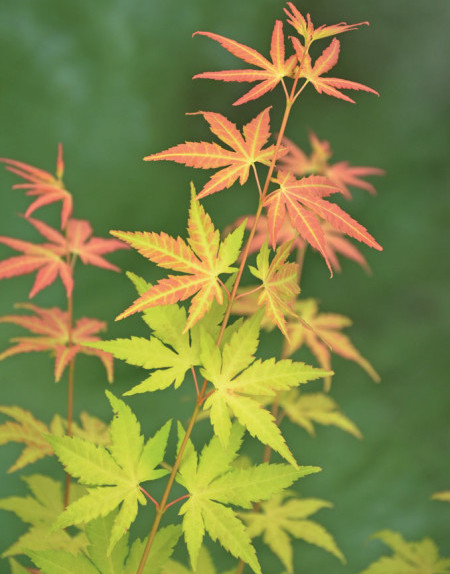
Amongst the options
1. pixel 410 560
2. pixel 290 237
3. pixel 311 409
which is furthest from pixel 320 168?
pixel 410 560

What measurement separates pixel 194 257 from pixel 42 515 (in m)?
0.48

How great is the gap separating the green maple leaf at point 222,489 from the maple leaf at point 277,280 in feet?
0.43

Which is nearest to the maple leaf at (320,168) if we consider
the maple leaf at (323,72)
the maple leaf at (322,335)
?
the maple leaf at (322,335)

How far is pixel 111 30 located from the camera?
1.26 meters

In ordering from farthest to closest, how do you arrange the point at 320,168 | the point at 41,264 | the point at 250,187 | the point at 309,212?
the point at 250,187, the point at 320,168, the point at 41,264, the point at 309,212

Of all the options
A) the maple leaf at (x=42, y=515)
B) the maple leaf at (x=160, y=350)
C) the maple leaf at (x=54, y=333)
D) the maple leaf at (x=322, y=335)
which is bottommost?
the maple leaf at (x=42, y=515)

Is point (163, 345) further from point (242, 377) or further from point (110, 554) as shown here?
point (110, 554)

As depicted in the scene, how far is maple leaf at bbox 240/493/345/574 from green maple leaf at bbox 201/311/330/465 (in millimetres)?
387

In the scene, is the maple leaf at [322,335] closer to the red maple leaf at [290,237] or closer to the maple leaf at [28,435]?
the red maple leaf at [290,237]

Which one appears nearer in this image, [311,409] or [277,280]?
[277,280]

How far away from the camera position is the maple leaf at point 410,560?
735 mm

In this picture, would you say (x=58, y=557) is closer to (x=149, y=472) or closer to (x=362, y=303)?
(x=149, y=472)

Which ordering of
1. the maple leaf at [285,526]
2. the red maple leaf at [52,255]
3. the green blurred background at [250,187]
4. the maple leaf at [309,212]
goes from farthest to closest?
the green blurred background at [250,187]
the maple leaf at [285,526]
the red maple leaf at [52,255]
the maple leaf at [309,212]

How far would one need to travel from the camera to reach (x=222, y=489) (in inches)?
19.6
